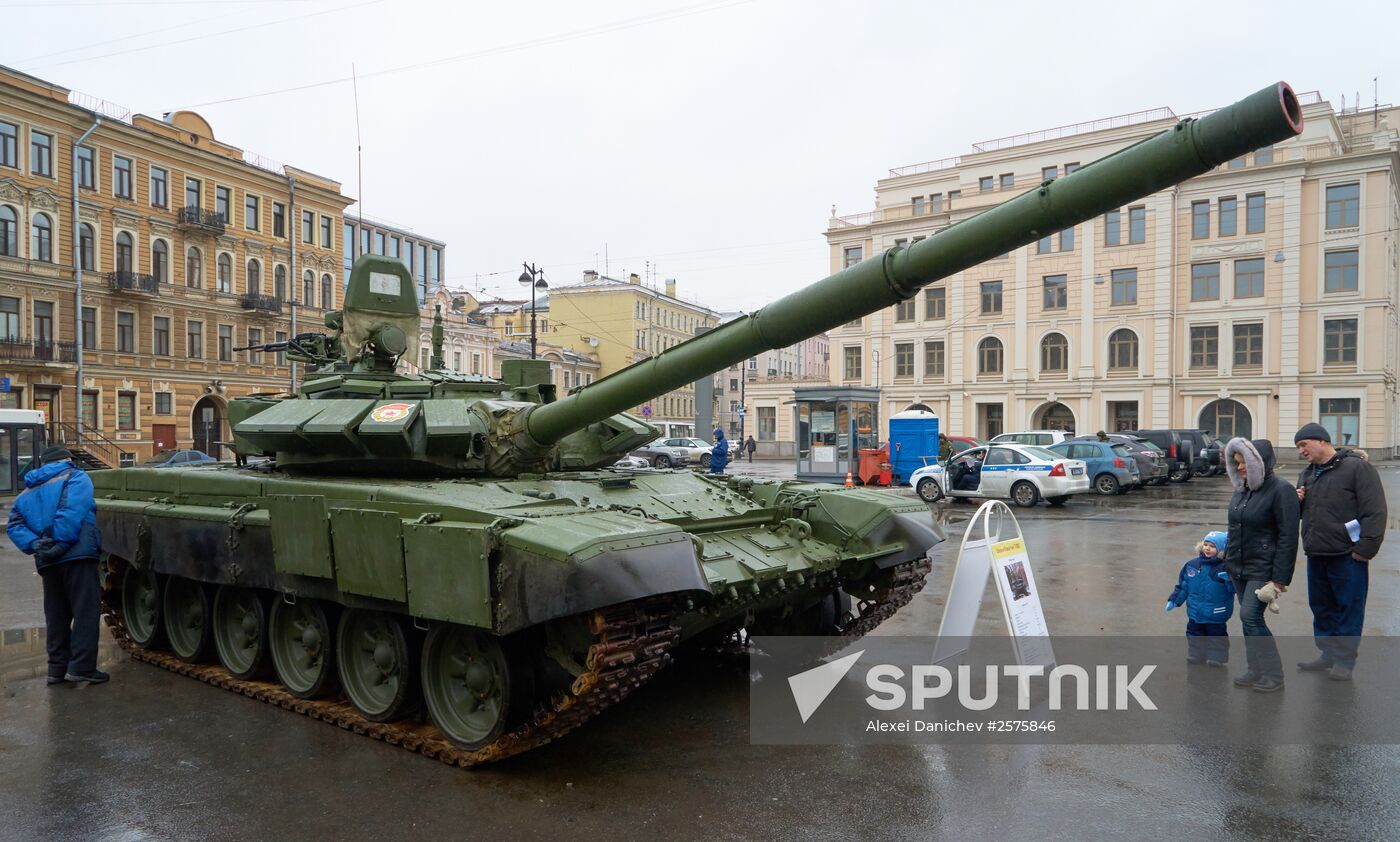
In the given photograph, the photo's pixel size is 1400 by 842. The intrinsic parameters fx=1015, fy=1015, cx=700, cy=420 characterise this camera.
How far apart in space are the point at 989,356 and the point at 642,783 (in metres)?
45.1

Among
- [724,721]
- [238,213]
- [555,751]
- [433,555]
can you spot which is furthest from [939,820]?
[238,213]

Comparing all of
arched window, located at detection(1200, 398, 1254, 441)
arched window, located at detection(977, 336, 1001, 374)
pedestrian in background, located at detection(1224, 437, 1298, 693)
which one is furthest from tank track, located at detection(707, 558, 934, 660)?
arched window, located at detection(977, 336, 1001, 374)

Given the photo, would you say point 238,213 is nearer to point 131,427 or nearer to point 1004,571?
point 131,427

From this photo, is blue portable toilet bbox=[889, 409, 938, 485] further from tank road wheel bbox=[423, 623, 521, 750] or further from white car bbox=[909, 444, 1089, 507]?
tank road wheel bbox=[423, 623, 521, 750]

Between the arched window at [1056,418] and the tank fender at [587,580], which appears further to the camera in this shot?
the arched window at [1056,418]

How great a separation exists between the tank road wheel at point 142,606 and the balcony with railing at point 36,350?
89.2 feet

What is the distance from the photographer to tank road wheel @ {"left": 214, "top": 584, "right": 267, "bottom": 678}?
750 centimetres

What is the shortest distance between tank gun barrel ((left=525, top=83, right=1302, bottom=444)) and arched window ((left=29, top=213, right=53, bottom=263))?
33.3 meters

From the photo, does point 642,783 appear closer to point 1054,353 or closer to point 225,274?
point 225,274

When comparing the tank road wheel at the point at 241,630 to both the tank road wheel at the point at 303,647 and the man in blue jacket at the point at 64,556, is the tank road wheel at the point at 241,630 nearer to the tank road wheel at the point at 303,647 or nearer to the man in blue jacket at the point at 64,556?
the tank road wheel at the point at 303,647

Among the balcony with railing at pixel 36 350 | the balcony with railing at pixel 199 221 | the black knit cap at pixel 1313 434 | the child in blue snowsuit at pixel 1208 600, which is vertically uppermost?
the balcony with railing at pixel 199 221

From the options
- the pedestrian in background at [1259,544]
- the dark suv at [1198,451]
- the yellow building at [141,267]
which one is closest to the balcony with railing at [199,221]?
the yellow building at [141,267]

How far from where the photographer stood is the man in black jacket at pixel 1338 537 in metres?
6.87

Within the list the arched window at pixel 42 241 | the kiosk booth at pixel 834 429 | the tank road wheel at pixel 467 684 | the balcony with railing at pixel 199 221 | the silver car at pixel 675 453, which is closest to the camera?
the tank road wheel at pixel 467 684
